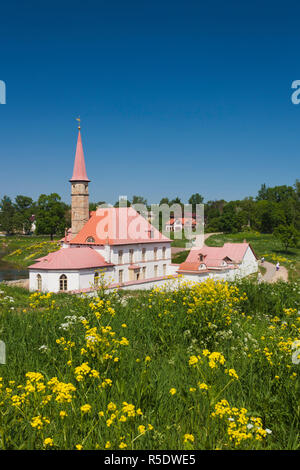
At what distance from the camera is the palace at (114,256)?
3250 centimetres

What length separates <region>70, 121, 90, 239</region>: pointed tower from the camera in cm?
4350

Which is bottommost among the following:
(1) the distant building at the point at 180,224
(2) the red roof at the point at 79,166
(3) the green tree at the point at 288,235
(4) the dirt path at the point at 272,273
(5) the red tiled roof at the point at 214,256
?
(4) the dirt path at the point at 272,273

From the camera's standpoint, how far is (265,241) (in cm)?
7488

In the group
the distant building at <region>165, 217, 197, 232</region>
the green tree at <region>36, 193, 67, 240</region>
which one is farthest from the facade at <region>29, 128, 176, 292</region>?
the distant building at <region>165, 217, 197, 232</region>

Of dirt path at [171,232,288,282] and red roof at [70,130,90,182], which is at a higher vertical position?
red roof at [70,130,90,182]

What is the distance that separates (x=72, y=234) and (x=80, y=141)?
451 inches

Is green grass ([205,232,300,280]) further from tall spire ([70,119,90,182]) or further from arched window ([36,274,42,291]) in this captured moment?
tall spire ([70,119,90,182])

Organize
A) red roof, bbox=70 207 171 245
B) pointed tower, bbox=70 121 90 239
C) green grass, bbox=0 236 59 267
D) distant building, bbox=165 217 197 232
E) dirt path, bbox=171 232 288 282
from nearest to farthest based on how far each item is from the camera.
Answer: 1. red roof, bbox=70 207 171 245
2. dirt path, bbox=171 232 288 282
3. pointed tower, bbox=70 121 90 239
4. green grass, bbox=0 236 59 267
5. distant building, bbox=165 217 197 232

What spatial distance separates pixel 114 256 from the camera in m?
37.1

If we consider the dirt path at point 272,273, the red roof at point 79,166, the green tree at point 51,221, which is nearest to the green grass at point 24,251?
the green tree at point 51,221

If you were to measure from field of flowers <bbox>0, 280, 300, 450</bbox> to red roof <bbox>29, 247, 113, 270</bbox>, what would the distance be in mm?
24616

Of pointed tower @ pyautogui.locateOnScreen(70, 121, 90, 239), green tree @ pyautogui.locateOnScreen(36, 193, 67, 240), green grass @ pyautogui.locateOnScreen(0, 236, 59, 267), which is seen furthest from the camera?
green tree @ pyautogui.locateOnScreen(36, 193, 67, 240)

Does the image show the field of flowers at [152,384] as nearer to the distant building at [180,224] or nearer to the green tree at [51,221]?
the green tree at [51,221]

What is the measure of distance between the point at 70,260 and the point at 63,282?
2.08m
